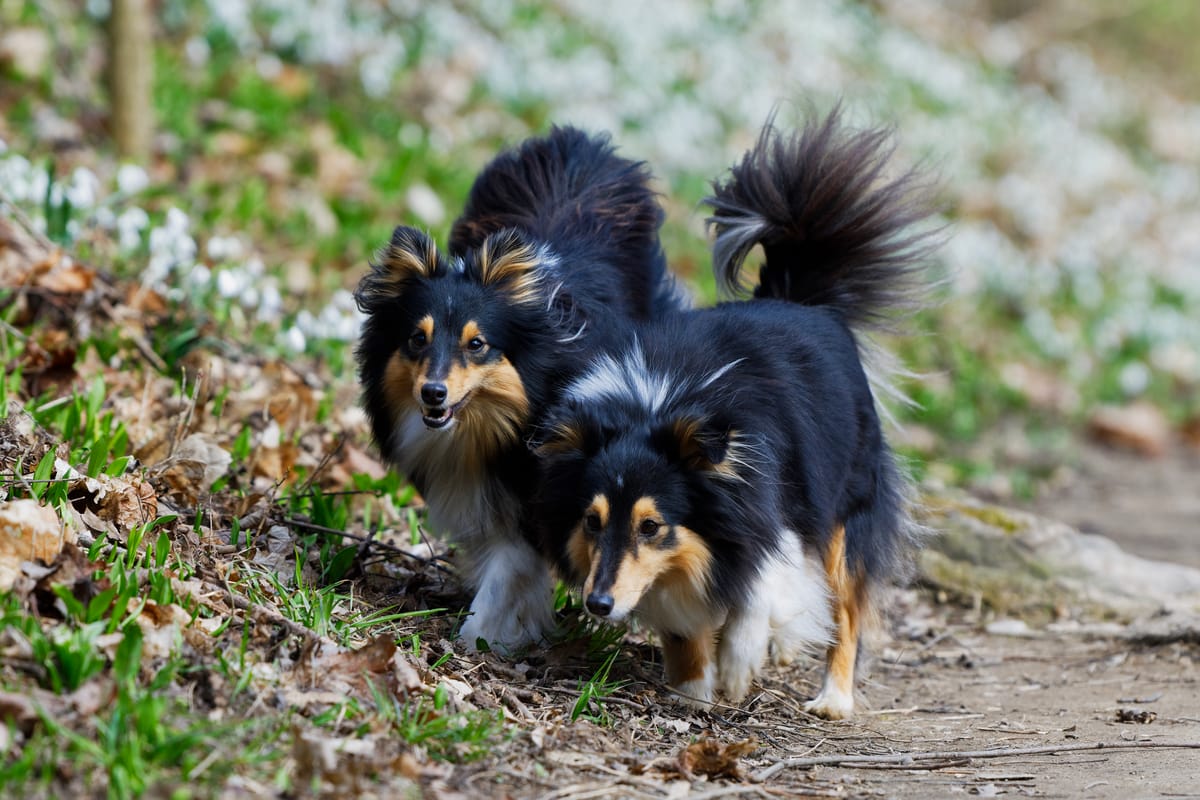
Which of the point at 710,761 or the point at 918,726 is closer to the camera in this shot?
the point at 710,761

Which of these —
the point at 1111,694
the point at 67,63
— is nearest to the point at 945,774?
the point at 1111,694

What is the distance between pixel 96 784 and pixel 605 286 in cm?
280

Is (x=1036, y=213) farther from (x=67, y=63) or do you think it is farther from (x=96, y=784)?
(x=96, y=784)

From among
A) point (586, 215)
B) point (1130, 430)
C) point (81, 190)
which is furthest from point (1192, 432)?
point (81, 190)

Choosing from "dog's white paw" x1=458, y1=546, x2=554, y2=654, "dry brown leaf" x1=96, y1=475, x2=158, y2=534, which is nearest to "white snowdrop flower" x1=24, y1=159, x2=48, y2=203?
"dry brown leaf" x1=96, y1=475, x2=158, y2=534

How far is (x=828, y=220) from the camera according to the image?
539 centimetres

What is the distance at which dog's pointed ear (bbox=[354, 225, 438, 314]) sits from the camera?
4.66 metres

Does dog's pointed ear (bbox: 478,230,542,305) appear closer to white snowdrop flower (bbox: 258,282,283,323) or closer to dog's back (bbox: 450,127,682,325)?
dog's back (bbox: 450,127,682,325)

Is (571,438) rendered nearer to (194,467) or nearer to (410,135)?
(194,467)

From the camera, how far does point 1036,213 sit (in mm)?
14461

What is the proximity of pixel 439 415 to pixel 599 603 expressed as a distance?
0.89 m

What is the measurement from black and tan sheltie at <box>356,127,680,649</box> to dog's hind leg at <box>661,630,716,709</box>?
0.50m

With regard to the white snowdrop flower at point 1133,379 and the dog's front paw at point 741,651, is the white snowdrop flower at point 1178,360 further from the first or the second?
the dog's front paw at point 741,651

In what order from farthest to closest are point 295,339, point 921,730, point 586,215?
point 295,339
point 586,215
point 921,730
